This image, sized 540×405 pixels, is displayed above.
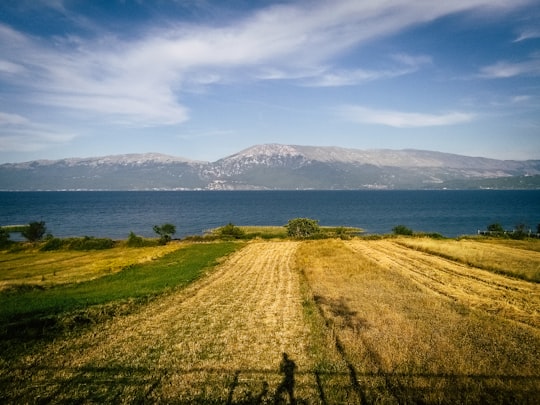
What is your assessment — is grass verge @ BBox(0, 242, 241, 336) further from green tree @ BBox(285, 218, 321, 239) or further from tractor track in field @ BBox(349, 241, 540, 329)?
green tree @ BBox(285, 218, 321, 239)

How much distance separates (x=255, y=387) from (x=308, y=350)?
149 inches

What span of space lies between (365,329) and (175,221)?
147348 millimetres

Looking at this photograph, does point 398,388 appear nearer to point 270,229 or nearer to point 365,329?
point 365,329

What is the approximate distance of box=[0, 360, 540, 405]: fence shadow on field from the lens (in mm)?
11510

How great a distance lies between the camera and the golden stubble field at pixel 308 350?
472 inches

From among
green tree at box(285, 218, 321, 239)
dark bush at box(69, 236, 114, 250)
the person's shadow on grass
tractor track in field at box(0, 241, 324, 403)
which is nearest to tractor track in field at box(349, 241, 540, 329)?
tractor track in field at box(0, 241, 324, 403)

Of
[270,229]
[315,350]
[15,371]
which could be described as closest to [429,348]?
Answer: [315,350]

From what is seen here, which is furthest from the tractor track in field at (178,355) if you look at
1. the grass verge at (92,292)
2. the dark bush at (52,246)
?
the dark bush at (52,246)

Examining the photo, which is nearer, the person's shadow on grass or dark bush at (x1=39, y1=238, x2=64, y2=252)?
the person's shadow on grass

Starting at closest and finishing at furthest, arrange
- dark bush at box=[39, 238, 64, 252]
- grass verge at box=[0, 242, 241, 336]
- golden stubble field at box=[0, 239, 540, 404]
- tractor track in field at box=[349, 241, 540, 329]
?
1. golden stubble field at box=[0, 239, 540, 404]
2. tractor track in field at box=[349, 241, 540, 329]
3. grass verge at box=[0, 242, 241, 336]
4. dark bush at box=[39, 238, 64, 252]

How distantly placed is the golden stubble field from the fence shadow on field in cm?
5

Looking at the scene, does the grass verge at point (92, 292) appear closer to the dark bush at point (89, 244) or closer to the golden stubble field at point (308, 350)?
the golden stubble field at point (308, 350)

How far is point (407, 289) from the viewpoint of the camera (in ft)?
85.9

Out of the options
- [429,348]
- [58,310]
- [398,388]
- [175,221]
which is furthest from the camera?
[175,221]
